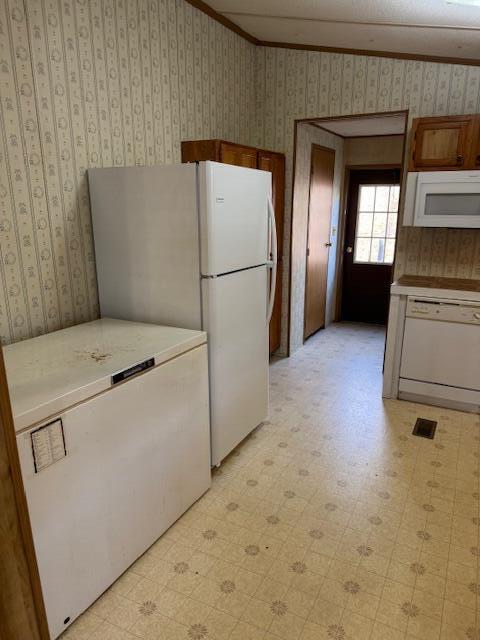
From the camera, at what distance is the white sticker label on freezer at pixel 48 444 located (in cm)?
135

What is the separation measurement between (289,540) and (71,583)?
966 mm

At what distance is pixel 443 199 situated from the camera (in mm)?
3135

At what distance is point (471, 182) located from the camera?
3.00m

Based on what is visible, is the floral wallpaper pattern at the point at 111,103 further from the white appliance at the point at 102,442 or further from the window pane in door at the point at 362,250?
the window pane in door at the point at 362,250

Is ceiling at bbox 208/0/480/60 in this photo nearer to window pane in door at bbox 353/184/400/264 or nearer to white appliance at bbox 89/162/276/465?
white appliance at bbox 89/162/276/465

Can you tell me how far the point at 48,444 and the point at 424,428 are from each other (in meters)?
2.55

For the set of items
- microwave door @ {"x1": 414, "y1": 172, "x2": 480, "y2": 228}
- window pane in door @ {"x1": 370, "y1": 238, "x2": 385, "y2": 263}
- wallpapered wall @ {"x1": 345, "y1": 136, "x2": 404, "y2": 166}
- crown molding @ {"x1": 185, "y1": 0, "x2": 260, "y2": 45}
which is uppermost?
crown molding @ {"x1": 185, "y1": 0, "x2": 260, "y2": 45}

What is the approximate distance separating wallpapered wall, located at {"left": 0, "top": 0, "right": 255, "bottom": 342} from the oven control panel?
6.76 ft

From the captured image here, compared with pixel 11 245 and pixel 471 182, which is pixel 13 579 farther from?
pixel 471 182

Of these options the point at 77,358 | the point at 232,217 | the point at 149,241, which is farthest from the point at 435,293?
the point at 77,358

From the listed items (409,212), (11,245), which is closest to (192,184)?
(11,245)

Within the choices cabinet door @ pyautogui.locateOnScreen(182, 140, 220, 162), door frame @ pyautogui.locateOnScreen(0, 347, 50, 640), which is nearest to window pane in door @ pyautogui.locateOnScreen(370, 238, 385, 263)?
cabinet door @ pyautogui.locateOnScreen(182, 140, 220, 162)

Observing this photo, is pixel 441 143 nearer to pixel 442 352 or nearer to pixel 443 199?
pixel 443 199

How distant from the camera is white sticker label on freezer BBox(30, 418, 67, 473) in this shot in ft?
4.42
